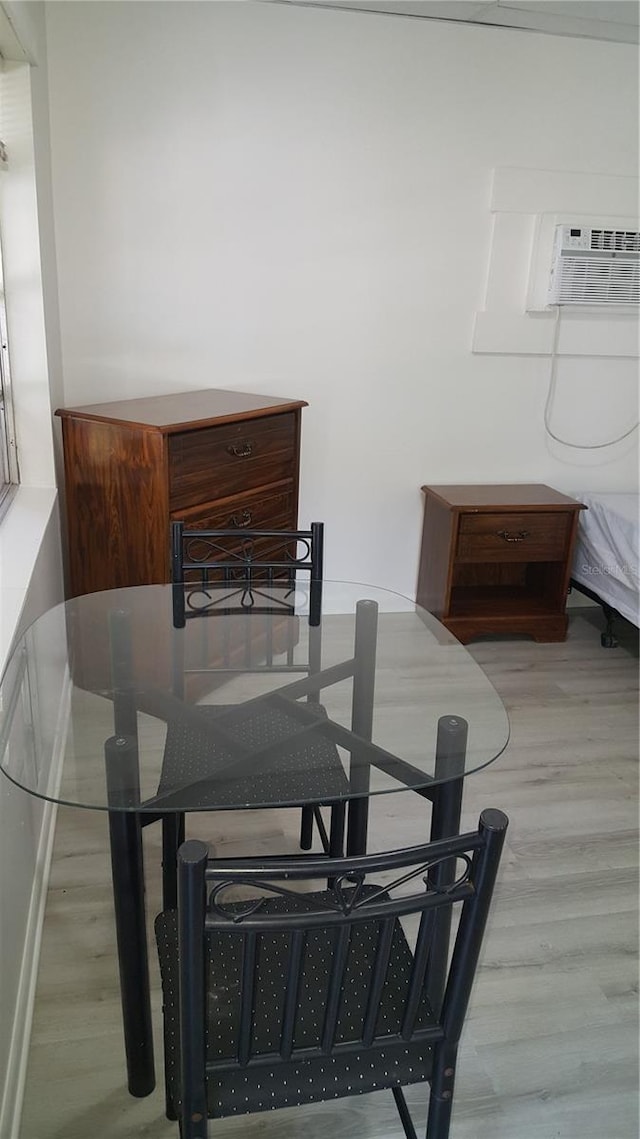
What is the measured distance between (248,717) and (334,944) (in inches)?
27.5

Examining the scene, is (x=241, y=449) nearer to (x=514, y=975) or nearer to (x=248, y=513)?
(x=248, y=513)

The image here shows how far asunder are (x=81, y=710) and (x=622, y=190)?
323 cm

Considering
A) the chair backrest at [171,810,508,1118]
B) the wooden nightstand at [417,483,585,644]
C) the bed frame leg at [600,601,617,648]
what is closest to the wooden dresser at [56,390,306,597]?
the wooden nightstand at [417,483,585,644]

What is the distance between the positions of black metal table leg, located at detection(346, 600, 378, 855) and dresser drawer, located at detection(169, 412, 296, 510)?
34.1 inches

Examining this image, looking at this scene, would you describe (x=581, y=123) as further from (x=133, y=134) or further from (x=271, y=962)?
(x=271, y=962)

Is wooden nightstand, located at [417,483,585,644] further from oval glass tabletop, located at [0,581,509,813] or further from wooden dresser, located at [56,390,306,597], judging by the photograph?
oval glass tabletop, located at [0,581,509,813]

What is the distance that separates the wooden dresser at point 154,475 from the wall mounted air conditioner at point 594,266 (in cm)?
138

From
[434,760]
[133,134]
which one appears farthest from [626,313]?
[434,760]

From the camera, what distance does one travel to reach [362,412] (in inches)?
138

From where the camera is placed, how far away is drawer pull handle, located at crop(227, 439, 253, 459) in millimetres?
2830

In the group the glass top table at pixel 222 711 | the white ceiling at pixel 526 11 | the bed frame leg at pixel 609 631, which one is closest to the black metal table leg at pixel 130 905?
the glass top table at pixel 222 711

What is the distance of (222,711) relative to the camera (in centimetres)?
169

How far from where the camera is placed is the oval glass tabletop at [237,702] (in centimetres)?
140

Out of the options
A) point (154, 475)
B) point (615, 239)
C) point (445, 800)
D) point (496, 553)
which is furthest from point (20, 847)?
point (615, 239)
